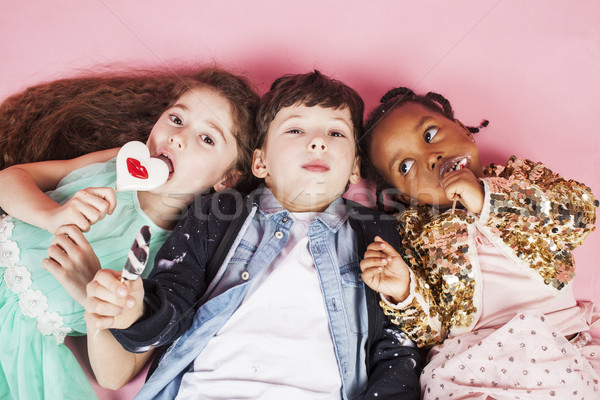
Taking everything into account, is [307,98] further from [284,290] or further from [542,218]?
[542,218]

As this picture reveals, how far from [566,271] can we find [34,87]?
188 cm

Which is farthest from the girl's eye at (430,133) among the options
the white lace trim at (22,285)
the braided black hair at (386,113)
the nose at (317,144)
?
the white lace trim at (22,285)

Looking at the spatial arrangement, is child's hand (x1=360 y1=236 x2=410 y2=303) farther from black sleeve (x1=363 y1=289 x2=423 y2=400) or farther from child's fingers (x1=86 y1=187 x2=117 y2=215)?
child's fingers (x1=86 y1=187 x2=117 y2=215)

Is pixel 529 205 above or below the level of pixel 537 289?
above

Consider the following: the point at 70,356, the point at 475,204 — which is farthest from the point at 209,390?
the point at 475,204

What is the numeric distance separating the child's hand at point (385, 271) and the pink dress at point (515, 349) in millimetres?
254

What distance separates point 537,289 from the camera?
4.75ft

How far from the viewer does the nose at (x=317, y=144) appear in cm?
140

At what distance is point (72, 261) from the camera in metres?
1.20

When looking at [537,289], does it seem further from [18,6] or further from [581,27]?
[18,6]

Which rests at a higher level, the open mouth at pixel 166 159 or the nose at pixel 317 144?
the nose at pixel 317 144

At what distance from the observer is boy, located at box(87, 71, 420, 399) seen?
1.32m

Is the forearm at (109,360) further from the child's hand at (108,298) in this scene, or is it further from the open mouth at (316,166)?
the open mouth at (316,166)

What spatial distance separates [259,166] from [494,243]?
0.78m
